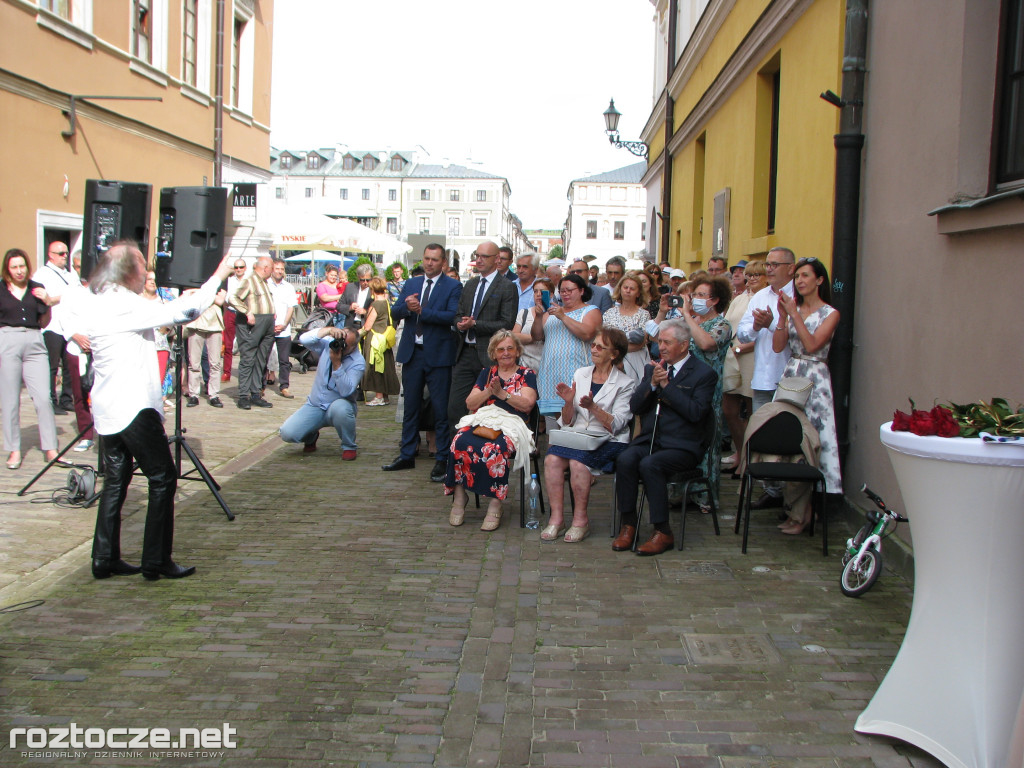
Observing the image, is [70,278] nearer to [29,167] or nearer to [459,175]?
[29,167]

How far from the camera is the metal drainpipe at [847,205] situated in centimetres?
691

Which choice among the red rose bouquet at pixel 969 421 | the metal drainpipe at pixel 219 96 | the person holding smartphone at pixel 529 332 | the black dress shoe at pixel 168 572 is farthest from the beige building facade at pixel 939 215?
the metal drainpipe at pixel 219 96

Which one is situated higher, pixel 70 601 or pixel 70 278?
pixel 70 278

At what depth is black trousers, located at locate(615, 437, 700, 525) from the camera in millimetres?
6254

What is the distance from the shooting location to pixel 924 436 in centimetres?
352

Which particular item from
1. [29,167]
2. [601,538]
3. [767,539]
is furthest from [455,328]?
[29,167]

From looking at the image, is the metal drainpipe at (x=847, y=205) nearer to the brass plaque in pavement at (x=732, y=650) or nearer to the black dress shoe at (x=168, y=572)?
the brass plaque in pavement at (x=732, y=650)

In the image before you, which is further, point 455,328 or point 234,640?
point 455,328

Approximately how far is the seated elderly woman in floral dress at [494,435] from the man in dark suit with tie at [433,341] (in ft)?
4.36

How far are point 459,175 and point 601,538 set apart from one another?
327 ft

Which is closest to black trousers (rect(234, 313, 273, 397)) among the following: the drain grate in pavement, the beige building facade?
the drain grate in pavement

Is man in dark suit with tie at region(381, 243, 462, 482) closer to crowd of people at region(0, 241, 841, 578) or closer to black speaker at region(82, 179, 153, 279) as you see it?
crowd of people at region(0, 241, 841, 578)

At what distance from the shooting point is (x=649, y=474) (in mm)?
6246

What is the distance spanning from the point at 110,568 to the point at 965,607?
4.69m
